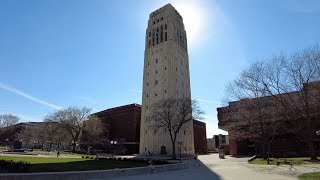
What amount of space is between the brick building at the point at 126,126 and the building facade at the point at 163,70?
52.8 ft

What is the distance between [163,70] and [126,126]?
97.4 ft

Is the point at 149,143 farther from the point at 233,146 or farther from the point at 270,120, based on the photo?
the point at 270,120

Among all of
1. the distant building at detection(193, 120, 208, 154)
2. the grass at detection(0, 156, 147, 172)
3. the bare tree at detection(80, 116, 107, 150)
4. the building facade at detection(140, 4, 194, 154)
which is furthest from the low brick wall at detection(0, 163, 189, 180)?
the distant building at detection(193, 120, 208, 154)

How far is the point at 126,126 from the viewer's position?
98.0 metres

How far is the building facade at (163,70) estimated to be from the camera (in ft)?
250

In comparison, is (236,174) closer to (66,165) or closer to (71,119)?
(66,165)

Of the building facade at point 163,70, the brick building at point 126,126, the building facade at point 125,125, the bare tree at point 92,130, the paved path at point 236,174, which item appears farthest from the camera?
the brick building at point 126,126

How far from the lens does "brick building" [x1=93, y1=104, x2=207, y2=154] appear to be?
309ft

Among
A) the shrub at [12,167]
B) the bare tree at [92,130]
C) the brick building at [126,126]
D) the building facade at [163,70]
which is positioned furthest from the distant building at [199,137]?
the shrub at [12,167]

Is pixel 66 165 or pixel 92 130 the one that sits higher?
pixel 92 130

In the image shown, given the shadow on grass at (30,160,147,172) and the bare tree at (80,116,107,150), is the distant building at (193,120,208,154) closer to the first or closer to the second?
the bare tree at (80,116,107,150)

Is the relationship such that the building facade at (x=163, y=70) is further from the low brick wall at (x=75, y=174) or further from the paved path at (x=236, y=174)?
the low brick wall at (x=75, y=174)

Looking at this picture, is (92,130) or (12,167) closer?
(12,167)

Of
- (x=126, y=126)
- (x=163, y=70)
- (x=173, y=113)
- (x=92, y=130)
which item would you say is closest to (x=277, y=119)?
(x=173, y=113)
